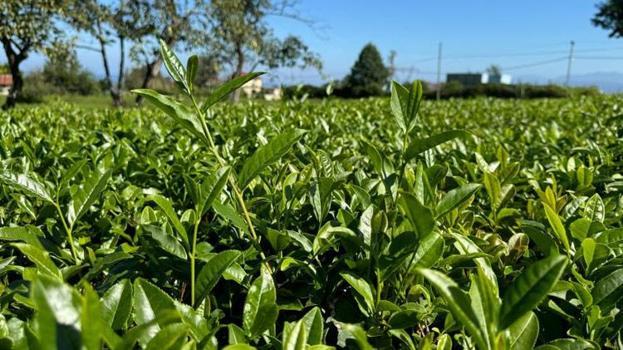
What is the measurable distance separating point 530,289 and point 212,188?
60cm

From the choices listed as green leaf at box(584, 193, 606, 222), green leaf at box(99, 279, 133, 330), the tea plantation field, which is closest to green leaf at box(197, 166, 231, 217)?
the tea plantation field

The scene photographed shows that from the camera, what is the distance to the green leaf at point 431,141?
43.9 inches

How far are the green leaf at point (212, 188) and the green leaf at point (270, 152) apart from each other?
16cm

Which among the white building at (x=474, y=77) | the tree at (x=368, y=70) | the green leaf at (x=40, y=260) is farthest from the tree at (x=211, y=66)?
the white building at (x=474, y=77)

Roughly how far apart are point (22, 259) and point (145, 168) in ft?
2.65

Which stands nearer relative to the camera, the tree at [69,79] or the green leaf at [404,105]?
the green leaf at [404,105]

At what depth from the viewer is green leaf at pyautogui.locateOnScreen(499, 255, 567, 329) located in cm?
66

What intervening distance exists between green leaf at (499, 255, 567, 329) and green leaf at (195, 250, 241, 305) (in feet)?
1.57

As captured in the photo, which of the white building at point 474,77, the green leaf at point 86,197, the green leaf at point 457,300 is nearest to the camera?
the green leaf at point 457,300

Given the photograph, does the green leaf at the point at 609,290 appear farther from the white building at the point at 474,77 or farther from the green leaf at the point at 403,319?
the white building at the point at 474,77

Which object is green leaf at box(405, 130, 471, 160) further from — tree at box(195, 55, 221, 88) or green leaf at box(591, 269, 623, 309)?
tree at box(195, 55, 221, 88)

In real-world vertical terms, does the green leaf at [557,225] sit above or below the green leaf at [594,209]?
above

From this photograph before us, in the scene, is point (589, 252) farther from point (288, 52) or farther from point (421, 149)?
point (288, 52)

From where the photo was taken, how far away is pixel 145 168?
7.35 ft
